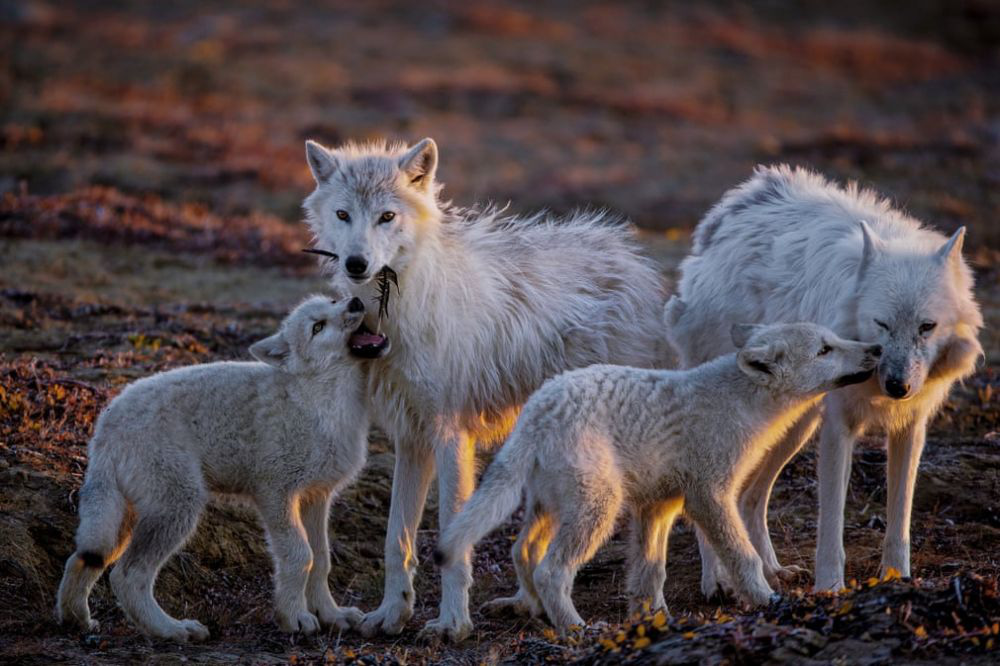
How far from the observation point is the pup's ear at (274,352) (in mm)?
8328

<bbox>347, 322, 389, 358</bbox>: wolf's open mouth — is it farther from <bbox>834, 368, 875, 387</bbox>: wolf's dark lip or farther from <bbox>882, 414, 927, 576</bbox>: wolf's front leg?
<bbox>882, 414, 927, 576</bbox>: wolf's front leg

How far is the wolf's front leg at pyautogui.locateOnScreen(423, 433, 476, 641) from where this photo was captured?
317 inches

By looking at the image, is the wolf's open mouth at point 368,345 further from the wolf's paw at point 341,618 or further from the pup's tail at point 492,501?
the wolf's paw at point 341,618

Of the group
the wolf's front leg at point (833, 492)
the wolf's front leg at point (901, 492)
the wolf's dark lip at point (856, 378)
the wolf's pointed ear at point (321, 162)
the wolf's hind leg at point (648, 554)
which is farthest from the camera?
the wolf's pointed ear at point (321, 162)

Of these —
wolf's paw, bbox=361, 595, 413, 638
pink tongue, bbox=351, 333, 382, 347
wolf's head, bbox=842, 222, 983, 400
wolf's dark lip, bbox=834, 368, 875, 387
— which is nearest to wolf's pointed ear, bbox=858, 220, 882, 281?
wolf's head, bbox=842, 222, 983, 400

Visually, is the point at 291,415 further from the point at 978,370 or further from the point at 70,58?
the point at 70,58

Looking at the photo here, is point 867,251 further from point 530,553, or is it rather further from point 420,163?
point 420,163

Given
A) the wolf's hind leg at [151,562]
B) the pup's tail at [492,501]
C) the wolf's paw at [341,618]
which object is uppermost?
the pup's tail at [492,501]

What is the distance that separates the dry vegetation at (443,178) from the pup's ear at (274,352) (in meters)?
1.52

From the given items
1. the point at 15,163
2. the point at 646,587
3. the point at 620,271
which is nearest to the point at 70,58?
the point at 15,163

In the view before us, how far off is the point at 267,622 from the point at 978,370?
8.15 metres

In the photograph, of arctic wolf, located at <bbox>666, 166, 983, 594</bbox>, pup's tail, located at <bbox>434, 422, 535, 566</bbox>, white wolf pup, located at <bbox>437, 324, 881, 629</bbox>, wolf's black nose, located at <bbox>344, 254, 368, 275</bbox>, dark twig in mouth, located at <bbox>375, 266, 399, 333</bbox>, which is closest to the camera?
pup's tail, located at <bbox>434, 422, 535, 566</bbox>

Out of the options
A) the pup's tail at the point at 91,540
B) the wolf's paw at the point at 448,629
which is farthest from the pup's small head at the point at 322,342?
the wolf's paw at the point at 448,629

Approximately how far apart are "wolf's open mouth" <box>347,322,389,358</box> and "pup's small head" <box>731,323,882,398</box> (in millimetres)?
2390
